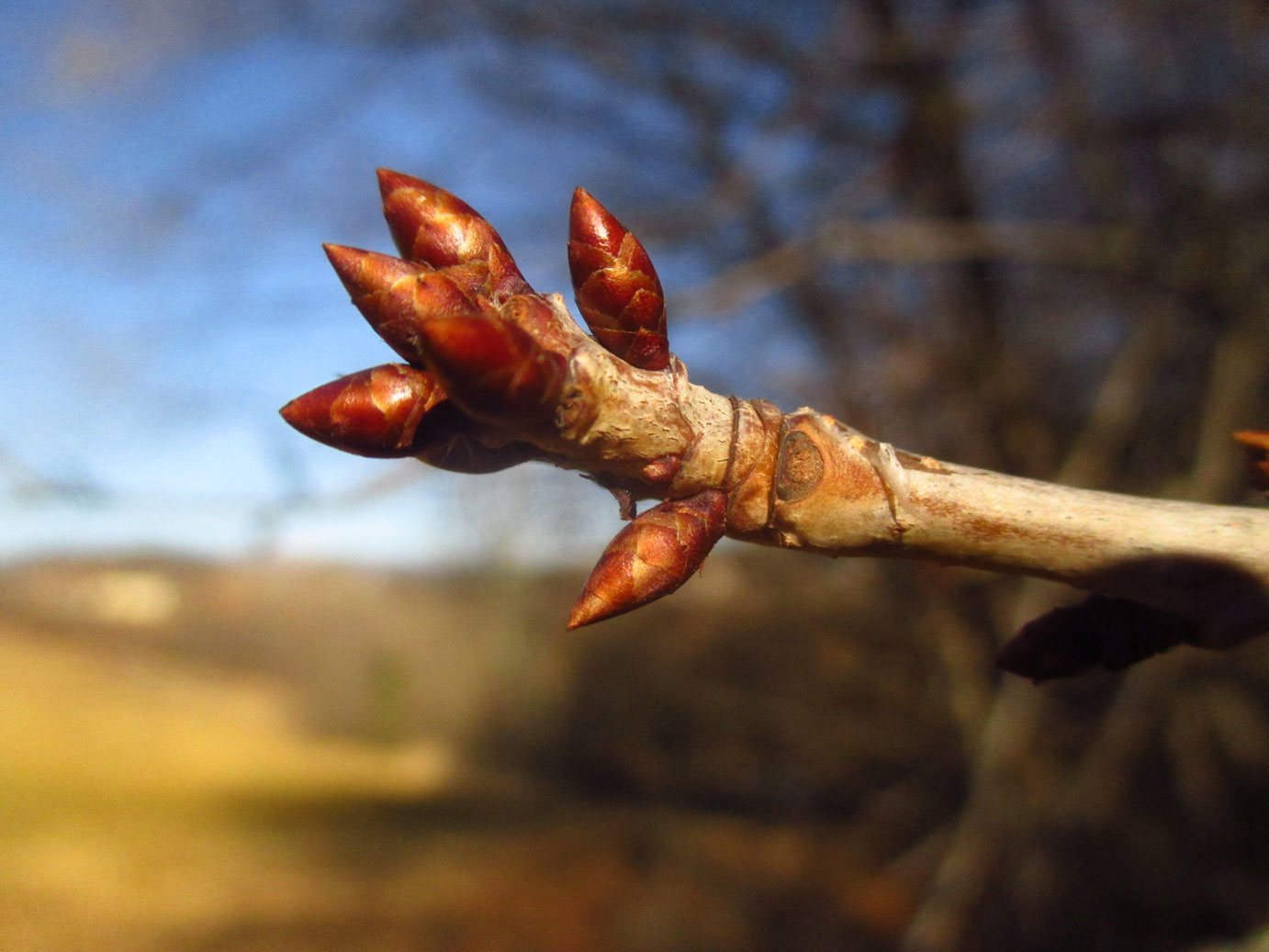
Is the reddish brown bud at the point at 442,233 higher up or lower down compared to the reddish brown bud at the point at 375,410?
higher up

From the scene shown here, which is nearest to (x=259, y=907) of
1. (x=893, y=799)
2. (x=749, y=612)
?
(x=749, y=612)

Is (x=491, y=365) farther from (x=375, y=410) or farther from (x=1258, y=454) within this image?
(x=1258, y=454)

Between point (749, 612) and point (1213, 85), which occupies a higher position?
point (1213, 85)

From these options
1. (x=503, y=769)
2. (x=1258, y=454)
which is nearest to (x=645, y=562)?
(x=1258, y=454)

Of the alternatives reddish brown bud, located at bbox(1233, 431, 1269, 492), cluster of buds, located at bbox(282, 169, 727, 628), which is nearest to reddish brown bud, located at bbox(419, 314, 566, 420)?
cluster of buds, located at bbox(282, 169, 727, 628)

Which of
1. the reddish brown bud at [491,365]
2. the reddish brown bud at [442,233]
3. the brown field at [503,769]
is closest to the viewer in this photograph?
the reddish brown bud at [491,365]

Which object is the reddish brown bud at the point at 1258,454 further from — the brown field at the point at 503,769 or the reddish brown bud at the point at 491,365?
the brown field at the point at 503,769

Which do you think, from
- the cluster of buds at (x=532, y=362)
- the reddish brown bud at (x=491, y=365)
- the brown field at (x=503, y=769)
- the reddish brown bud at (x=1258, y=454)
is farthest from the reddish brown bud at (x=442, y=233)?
the brown field at (x=503, y=769)

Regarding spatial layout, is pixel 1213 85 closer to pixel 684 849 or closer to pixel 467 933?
pixel 684 849
